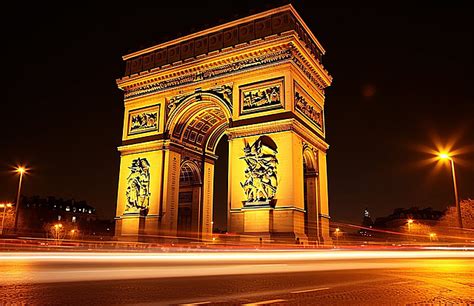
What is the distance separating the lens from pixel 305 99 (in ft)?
85.5

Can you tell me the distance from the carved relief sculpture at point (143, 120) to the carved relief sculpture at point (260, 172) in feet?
27.4

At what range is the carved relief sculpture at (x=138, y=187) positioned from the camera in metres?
27.0

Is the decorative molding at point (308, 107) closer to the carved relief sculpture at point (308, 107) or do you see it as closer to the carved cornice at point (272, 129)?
the carved relief sculpture at point (308, 107)

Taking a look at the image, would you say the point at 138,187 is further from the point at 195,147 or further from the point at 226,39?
the point at 226,39

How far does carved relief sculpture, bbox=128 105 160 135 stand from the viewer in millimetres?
28688

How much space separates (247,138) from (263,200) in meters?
3.96

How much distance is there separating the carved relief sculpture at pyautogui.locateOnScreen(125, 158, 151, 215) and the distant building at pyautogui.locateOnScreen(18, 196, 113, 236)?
52204mm

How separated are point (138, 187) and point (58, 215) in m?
71.3

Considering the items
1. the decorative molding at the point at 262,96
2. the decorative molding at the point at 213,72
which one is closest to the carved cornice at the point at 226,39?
the decorative molding at the point at 213,72

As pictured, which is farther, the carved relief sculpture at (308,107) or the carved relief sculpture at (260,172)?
the carved relief sculpture at (308,107)

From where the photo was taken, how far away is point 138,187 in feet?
90.1

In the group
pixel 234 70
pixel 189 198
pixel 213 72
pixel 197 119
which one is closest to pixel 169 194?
pixel 189 198

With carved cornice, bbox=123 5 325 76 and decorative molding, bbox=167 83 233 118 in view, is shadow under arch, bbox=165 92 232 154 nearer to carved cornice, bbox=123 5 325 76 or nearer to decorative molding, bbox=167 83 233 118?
decorative molding, bbox=167 83 233 118

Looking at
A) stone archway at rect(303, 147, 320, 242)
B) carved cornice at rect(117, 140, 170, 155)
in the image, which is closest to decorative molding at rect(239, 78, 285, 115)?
stone archway at rect(303, 147, 320, 242)
